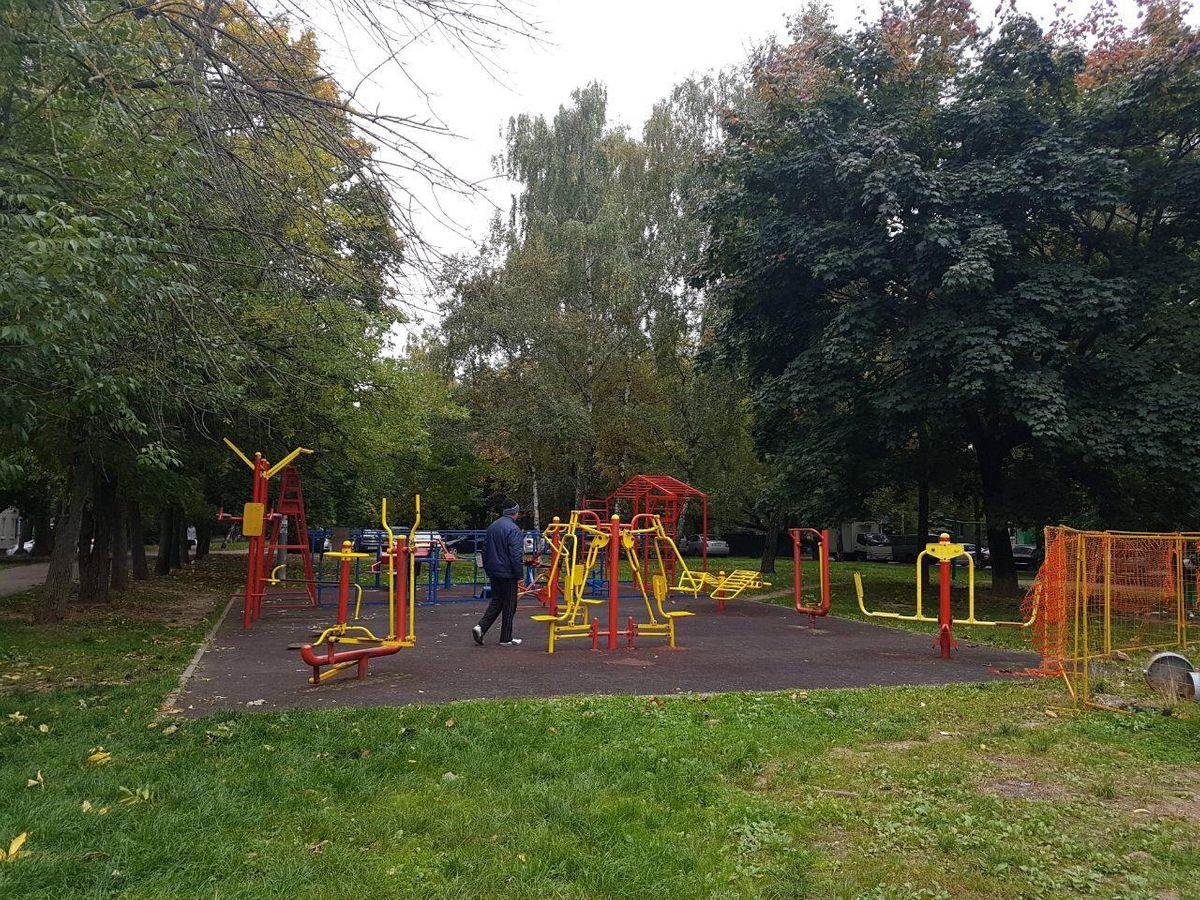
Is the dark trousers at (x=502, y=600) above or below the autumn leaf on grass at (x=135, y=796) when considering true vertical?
above

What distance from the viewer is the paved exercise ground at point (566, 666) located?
7691 mm

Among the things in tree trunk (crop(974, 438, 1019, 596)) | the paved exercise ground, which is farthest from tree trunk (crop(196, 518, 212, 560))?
tree trunk (crop(974, 438, 1019, 596))

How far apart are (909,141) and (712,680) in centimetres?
1290

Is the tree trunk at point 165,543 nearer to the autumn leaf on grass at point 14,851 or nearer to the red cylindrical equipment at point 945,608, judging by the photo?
the red cylindrical equipment at point 945,608

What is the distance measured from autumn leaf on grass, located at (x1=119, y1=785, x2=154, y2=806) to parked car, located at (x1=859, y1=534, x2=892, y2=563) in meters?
40.6

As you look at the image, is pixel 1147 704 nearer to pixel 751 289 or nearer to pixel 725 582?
pixel 725 582

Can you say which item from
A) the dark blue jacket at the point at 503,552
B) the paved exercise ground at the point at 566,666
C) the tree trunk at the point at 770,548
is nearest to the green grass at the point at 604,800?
the paved exercise ground at the point at 566,666

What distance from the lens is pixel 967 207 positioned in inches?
610

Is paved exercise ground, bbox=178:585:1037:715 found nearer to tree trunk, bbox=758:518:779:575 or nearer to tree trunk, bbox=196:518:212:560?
tree trunk, bbox=758:518:779:575

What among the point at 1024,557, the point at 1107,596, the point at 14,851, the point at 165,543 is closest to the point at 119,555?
the point at 165,543

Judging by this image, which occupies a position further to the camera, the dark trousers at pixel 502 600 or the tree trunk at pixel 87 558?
the tree trunk at pixel 87 558

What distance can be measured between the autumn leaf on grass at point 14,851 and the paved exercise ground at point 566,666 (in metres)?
2.92

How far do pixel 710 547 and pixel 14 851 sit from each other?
139 feet

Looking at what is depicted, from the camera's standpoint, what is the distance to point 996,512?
17.3 m
